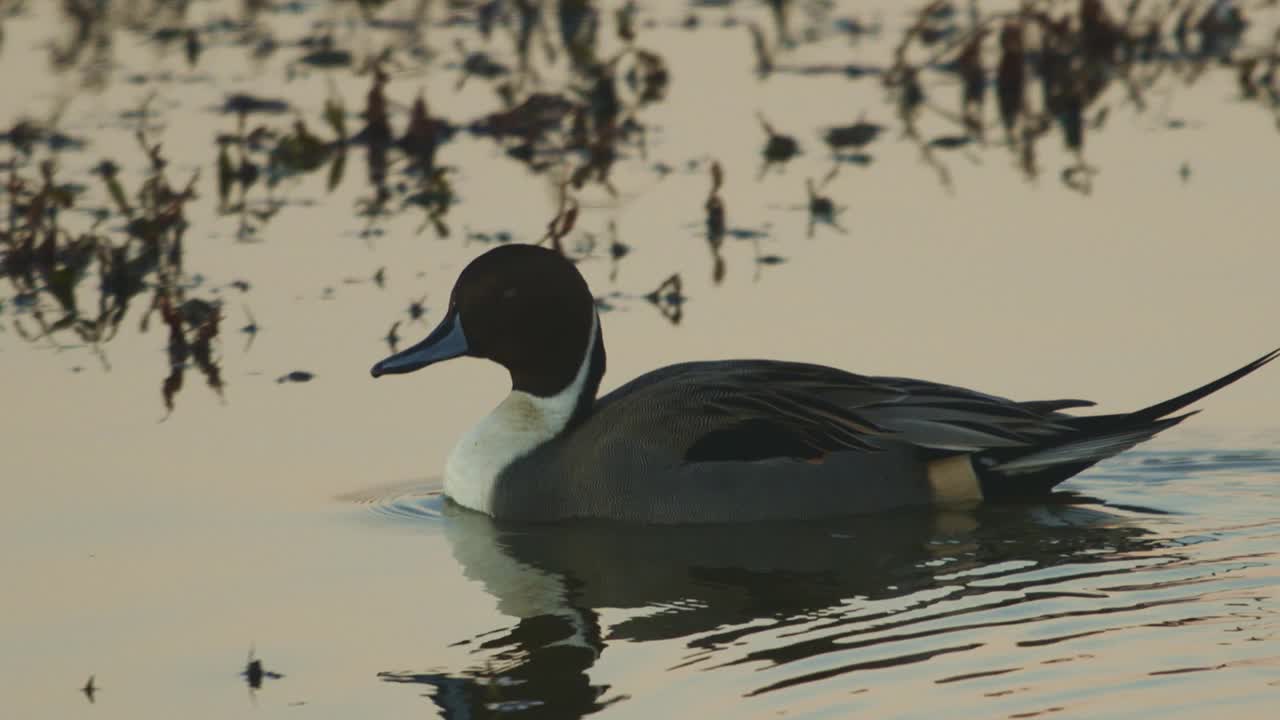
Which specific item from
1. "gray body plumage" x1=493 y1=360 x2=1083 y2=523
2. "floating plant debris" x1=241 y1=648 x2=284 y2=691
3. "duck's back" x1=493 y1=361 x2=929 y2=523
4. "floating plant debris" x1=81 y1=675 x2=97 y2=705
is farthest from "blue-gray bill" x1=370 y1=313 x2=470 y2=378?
"floating plant debris" x1=81 y1=675 x2=97 y2=705

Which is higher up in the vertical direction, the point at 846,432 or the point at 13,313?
the point at 13,313

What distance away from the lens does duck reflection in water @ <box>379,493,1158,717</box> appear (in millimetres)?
6023

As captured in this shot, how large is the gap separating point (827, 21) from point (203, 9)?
13.8 ft

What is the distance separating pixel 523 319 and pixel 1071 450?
183cm

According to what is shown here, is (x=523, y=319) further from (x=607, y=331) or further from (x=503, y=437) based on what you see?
(x=607, y=331)

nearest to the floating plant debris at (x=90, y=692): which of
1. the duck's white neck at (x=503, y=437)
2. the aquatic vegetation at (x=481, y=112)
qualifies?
the duck's white neck at (x=503, y=437)

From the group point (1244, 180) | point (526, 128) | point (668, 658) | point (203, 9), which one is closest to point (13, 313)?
point (526, 128)

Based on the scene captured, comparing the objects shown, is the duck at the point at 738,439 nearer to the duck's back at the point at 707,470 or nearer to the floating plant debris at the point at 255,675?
the duck's back at the point at 707,470

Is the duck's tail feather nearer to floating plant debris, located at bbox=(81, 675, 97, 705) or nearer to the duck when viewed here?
the duck

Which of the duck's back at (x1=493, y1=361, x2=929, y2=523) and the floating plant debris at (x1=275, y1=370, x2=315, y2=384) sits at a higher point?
the floating plant debris at (x1=275, y1=370, x2=315, y2=384)

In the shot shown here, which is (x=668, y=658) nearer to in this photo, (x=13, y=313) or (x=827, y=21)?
(x=13, y=313)

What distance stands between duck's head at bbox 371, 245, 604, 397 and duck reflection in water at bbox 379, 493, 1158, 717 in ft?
1.82

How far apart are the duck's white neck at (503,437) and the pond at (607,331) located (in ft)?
0.40

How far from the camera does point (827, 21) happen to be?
15.5 meters
